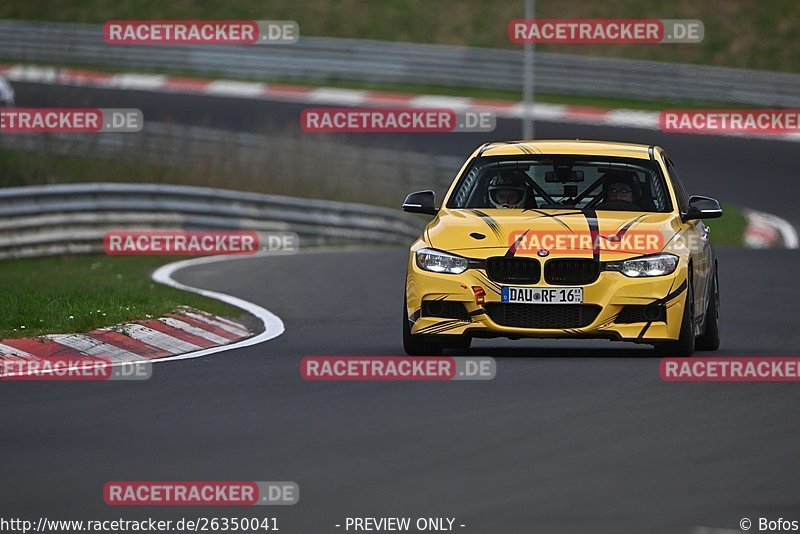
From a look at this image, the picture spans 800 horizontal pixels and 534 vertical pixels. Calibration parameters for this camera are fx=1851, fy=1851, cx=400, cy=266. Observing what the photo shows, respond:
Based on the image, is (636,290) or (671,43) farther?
(671,43)

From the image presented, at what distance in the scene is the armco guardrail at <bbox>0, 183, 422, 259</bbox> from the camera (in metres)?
23.5

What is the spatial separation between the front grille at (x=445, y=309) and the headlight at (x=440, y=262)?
21 centimetres

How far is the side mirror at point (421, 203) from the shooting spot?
1266cm

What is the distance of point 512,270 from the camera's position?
11.8 metres

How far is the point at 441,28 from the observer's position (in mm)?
49219

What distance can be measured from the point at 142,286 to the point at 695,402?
8840 millimetres

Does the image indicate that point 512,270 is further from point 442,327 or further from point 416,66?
point 416,66

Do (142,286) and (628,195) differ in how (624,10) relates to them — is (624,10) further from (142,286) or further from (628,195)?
(628,195)

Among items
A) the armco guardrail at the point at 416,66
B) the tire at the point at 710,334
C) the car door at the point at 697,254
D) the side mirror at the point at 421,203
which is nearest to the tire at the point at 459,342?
the side mirror at the point at 421,203

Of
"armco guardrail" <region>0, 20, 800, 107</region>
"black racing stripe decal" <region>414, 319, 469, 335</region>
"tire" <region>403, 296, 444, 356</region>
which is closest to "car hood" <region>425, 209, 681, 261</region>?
"black racing stripe decal" <region>414, 319, 469, 335</region>

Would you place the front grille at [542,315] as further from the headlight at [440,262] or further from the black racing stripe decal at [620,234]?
the black racing stripe decal at [620,234]

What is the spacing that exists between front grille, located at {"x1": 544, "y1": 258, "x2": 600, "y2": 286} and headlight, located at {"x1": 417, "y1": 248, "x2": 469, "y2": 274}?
537 millimetres

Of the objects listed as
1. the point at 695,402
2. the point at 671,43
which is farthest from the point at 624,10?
the point at 695,402

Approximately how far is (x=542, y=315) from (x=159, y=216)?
574 inches
